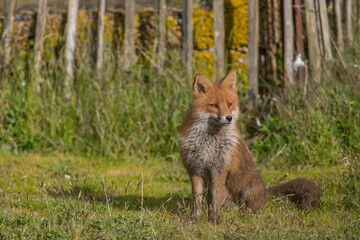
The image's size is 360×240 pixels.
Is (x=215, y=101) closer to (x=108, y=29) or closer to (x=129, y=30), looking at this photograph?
(x=129, y=30)

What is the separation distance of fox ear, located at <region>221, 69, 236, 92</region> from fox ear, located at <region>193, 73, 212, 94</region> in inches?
6.8

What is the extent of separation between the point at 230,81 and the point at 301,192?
1.40 meters

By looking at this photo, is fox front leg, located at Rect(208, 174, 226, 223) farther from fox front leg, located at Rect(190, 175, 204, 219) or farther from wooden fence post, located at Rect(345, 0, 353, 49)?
wooden fence post, located at Rect(345, 0, 353, 49)

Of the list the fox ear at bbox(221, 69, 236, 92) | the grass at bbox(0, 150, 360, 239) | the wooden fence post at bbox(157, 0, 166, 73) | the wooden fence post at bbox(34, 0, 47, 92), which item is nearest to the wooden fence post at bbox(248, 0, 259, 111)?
the wooden fence post at bbox(157, 0, 166, 73)

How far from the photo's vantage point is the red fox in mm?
4617

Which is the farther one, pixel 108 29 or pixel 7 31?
pixel 108 29

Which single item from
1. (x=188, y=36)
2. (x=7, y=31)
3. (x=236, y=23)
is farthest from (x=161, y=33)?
(x=7, y=31)

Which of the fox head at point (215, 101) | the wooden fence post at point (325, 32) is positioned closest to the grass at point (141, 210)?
the fox head at point (215, 101)

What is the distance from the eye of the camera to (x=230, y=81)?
4922 mm

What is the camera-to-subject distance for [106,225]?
3.69 meters

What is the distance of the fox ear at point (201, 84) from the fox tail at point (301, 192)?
1371 millimetres

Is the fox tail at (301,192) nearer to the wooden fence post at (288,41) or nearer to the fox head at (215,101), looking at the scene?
the fox head at (215,101)

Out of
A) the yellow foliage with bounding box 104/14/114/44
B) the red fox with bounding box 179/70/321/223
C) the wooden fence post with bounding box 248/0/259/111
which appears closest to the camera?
the red fox with bounding box 179/70/321/223

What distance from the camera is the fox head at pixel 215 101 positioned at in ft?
15.0
